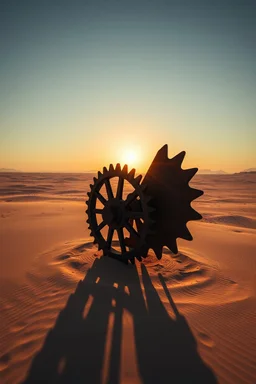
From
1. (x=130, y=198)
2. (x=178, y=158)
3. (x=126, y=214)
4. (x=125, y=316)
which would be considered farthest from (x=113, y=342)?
(x=178, y=158)

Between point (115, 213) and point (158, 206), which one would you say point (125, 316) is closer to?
point (158, 206)

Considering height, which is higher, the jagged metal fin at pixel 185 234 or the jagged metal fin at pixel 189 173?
the jagged metal fin at pixel 189 173

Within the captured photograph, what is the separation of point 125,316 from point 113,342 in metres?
0.64

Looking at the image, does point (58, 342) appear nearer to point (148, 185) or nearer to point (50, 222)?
point (148, 185)

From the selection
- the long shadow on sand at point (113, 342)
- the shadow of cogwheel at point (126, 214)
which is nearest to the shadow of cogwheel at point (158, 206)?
the shadow of cogwheel at point (126, 214)

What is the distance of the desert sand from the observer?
3.00 meters

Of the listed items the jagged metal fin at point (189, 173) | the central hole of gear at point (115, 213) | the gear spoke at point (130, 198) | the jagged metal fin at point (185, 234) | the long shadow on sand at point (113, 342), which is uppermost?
the jagged metal fin at point (189, 173)

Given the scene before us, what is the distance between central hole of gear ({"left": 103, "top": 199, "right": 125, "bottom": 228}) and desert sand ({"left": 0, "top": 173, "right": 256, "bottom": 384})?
3.69 feet

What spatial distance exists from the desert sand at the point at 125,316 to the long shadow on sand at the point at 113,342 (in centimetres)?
1

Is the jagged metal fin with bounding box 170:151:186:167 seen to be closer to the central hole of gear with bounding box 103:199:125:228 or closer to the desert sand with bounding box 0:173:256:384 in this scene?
the central hole of gear with bounding box 103:199:125:228

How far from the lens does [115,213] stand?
235 inches

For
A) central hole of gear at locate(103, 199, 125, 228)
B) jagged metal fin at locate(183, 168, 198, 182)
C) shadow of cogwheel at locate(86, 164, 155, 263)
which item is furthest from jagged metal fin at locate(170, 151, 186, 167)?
central hole of gear at locate(103, 199, 125, 228)

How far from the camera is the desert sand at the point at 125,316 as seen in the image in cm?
300

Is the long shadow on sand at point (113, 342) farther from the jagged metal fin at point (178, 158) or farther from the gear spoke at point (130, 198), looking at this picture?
the jagged metal fin at point (178, 158)
